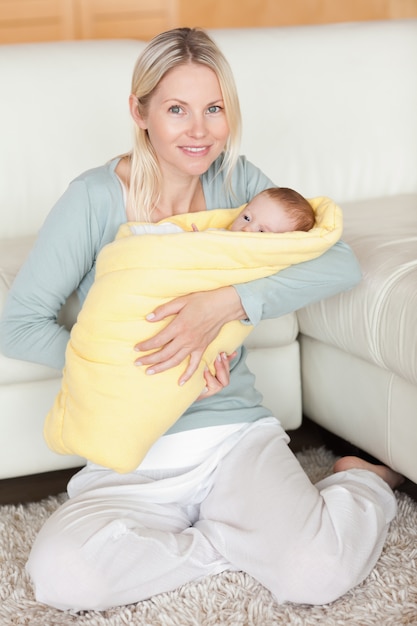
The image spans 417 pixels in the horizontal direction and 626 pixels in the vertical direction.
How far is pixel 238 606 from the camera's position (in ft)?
4.76

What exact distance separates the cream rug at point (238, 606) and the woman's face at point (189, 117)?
2.30 feet

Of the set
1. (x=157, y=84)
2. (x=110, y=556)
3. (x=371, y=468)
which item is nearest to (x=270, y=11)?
(x=157, y=84)

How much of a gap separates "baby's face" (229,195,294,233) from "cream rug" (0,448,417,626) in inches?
22.6

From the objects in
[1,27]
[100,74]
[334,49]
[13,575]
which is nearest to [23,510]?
[13,575]

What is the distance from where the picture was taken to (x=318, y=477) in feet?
6.22

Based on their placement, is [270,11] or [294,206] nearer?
[294,206]

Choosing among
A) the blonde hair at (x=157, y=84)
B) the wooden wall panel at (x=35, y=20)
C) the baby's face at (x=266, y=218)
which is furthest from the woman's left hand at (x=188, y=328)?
the wooden wall panel at (x=35, y=20)

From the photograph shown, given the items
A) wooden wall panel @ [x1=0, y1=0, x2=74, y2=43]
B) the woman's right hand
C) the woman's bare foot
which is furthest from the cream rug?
wooden wall panel @ [x1=0, y1=0, x2=74, y2=43]

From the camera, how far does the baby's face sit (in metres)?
1.52

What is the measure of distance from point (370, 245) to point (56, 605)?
91 centimetres

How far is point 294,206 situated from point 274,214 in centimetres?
4

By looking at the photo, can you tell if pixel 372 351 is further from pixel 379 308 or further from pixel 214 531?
pixel 214 531

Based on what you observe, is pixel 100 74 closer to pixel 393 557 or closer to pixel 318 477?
pixel 318 477

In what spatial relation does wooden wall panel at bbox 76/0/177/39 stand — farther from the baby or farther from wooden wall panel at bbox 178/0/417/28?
the baby
